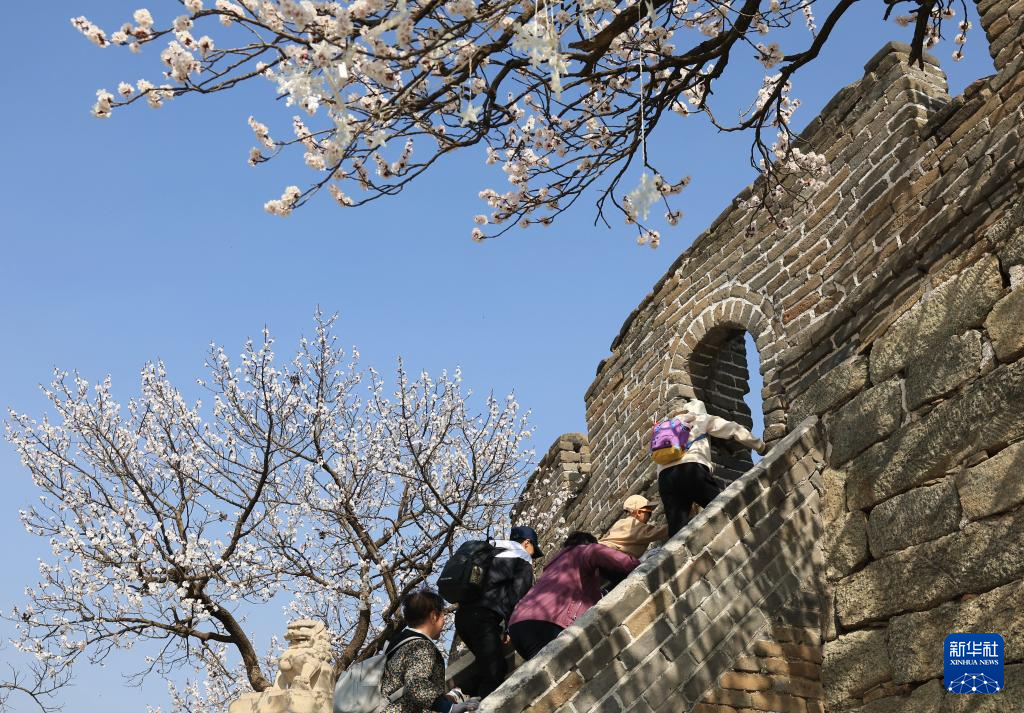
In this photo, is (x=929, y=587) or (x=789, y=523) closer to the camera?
(x=929, y=587)

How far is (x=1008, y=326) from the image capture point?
3908 millimetres

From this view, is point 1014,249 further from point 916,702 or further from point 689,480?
point 689,480

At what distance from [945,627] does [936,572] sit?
230mm

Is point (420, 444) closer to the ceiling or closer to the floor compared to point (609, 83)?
closer to the ceiling

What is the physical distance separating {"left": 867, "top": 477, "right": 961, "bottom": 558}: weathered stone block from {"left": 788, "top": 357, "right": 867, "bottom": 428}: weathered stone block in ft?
2.17

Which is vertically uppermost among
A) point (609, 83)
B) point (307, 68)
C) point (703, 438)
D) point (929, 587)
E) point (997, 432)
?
point (609, 83)

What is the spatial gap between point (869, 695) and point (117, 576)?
9.78 meters

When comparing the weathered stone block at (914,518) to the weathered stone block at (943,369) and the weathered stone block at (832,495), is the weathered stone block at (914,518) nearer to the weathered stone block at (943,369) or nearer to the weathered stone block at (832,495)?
the weathered stone block at (832,495)

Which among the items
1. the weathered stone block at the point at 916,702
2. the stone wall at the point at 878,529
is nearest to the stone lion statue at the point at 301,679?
the stone wall at the point at 878,529

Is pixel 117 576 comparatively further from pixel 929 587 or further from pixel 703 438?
pixel 929 587

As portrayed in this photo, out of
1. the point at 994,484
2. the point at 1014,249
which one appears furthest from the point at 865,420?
the point at 1014,249

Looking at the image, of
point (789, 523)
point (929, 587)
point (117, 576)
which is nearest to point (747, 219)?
point (789, 523)

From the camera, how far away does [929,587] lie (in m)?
4.02

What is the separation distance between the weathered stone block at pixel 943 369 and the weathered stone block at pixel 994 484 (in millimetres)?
392
